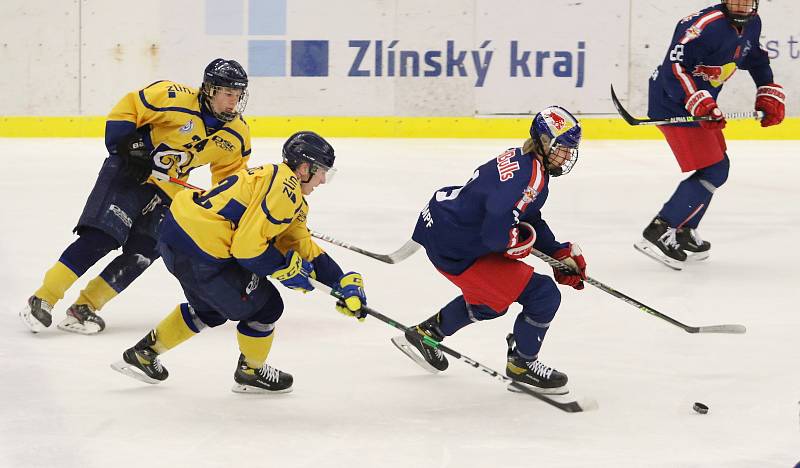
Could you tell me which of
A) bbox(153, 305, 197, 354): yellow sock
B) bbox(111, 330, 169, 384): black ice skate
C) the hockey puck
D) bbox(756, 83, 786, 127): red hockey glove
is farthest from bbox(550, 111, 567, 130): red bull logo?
bbox(756, 83, 786, 127): red hockey glove

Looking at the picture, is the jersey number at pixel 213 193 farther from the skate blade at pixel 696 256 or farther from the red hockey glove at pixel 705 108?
the skate blade at pixel 696 256

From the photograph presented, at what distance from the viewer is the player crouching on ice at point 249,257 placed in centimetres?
330

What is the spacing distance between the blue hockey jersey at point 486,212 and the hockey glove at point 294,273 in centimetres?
45

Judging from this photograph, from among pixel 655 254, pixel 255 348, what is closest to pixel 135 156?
pixel 255 348

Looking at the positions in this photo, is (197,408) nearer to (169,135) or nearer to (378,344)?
(378,344)

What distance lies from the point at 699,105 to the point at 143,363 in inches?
110

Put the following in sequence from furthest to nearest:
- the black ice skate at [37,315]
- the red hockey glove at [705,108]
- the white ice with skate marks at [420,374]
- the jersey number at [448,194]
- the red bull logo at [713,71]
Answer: the red bull logo at [713,71], the red hockey glove at [705,108], the black ice skate at [37,315], the jersey number at [448,194], the white ice with skate marks at [420,374]

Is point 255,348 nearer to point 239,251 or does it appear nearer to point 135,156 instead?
point 239,251

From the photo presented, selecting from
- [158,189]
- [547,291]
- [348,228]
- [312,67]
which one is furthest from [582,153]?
[547,291]

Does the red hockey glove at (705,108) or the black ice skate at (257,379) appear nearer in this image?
the black ice skate at (257,379)

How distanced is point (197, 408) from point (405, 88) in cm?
565

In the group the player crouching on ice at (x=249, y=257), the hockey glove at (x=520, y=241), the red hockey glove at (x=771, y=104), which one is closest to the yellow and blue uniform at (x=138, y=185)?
the player crouching on ice at (x=249, y=257)

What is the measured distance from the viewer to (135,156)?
434 cm

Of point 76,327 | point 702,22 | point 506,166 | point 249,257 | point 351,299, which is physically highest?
point 702,22
